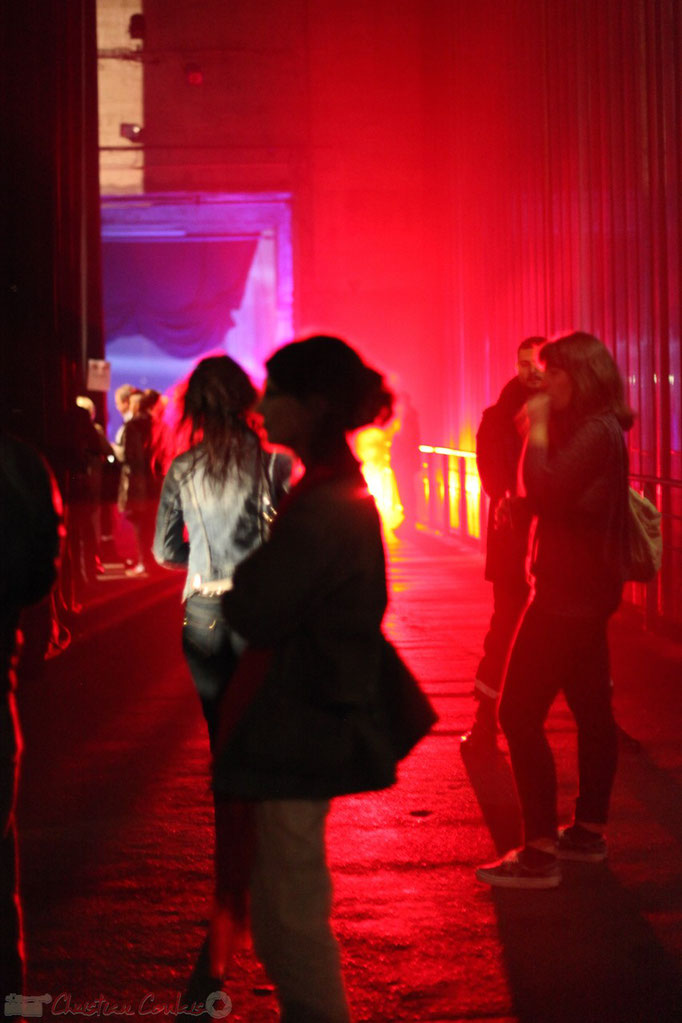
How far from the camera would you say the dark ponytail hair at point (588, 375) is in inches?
166

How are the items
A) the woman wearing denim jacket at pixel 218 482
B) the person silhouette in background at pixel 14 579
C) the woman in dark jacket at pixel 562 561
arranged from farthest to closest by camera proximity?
the woman in dark jacket at pixel 562 561
the woman wearing denim jacket at pixel 218 482
the person silhouette in background at pixel 14 579

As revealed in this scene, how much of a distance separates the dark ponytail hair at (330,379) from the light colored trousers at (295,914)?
28.2 inches

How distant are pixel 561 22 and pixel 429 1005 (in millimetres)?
11503

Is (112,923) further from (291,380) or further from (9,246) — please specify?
(9,246)

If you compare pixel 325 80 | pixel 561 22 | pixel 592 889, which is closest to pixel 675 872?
pixel 592 889

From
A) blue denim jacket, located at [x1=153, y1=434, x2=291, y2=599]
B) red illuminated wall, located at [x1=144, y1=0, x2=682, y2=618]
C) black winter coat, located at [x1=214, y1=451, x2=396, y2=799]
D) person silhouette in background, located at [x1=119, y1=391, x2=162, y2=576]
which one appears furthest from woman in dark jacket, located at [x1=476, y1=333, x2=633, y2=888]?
person silhouette in background, located at [x1=119, y1=391, x2=162, y2=576]

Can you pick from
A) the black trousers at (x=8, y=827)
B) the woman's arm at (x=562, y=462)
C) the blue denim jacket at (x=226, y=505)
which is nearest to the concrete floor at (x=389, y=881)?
the black trousers at (x=8, y=827)

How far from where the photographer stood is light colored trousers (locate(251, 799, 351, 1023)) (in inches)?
98.6

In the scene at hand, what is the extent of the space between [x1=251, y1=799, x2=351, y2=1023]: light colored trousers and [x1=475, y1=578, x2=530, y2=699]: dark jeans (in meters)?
3.20

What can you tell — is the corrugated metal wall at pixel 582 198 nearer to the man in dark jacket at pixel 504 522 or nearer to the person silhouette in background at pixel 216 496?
the man in dark jacket at pixel 504 522

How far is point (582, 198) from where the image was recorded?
41.2 feet

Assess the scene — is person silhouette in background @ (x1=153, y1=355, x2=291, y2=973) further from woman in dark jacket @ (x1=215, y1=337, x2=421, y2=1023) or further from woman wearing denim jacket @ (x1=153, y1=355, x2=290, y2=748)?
woman in dark jacket @ (x1=215, y1=337, x2=421, y2=1023)

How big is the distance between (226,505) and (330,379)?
1540mm

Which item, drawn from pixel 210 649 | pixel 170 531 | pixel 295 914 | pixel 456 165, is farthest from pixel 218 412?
pixel 456 165
